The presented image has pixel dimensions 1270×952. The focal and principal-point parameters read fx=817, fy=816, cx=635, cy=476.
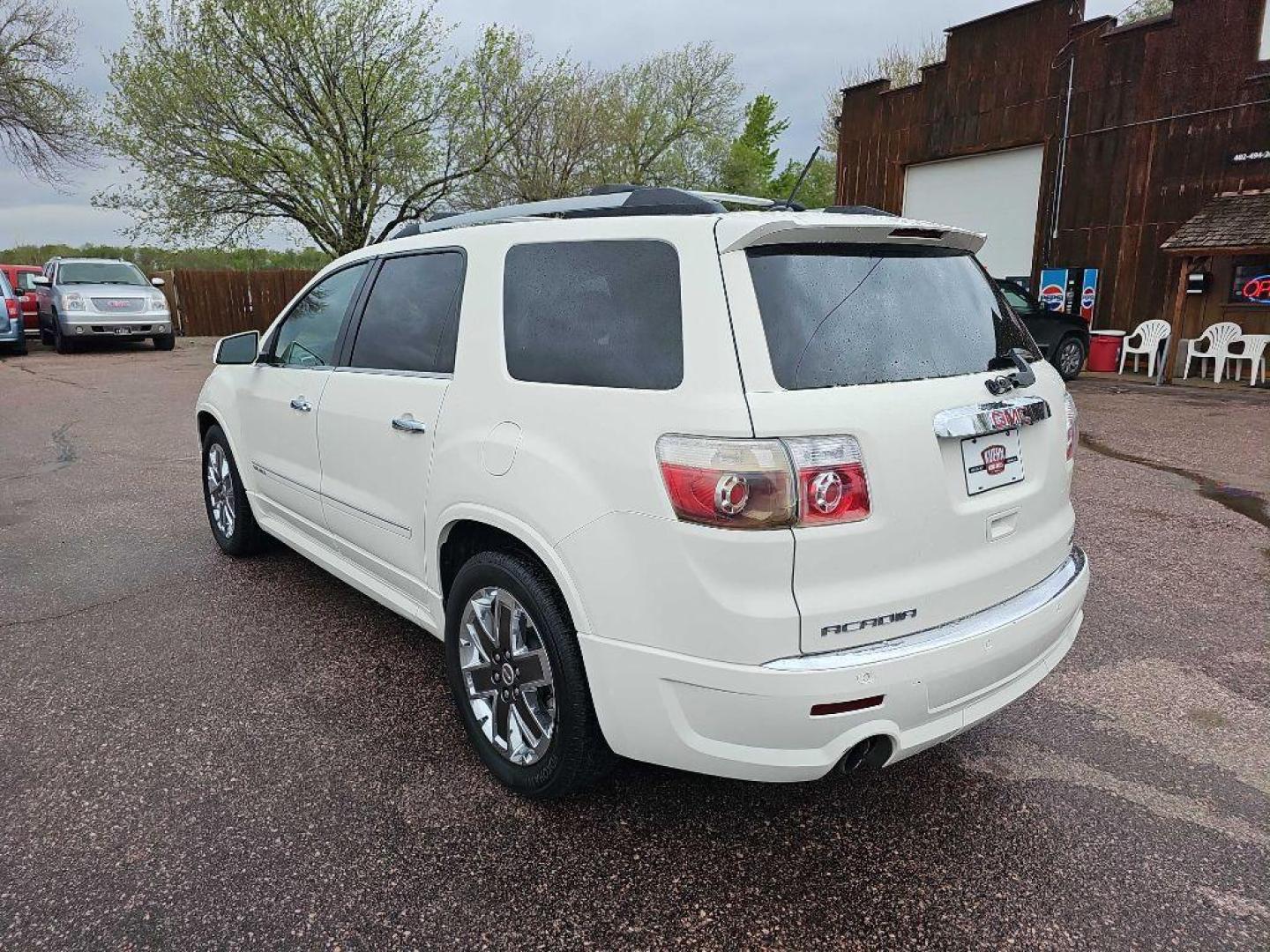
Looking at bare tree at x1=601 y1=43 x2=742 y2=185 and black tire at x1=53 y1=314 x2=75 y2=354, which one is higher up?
bare tree at x1=601 y1=43 x2=742 y2=185

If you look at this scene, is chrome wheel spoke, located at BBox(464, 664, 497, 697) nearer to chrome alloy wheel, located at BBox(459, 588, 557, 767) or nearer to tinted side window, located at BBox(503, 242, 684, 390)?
chrome alloy wheel, located at BBox(459, 588, 557, 767)

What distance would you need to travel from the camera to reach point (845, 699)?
193 centimetres

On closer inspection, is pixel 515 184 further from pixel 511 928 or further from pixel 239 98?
pixel 511 928

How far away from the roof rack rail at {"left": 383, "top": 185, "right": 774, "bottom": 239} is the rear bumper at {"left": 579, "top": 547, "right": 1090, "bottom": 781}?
1.22 meters

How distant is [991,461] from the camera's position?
7.41 feet

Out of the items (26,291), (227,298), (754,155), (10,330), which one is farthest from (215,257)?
(754,155)

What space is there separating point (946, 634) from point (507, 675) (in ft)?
4.27

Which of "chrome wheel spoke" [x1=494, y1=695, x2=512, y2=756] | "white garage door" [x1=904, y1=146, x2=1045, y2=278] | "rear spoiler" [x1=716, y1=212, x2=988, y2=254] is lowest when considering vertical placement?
"chrome wheel spoke" [x1=494, y1=695, x2=512, y2=756]

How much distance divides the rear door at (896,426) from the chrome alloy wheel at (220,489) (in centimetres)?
367

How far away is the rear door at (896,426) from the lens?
1957 millimetres

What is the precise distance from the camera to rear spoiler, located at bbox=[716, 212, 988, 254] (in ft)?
6.76

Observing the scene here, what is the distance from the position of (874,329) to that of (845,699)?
98cm

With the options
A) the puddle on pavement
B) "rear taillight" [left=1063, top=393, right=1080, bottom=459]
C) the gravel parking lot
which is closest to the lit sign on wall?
the puddle on pavement

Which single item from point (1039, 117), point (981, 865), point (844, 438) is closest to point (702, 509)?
point (844, 438)
